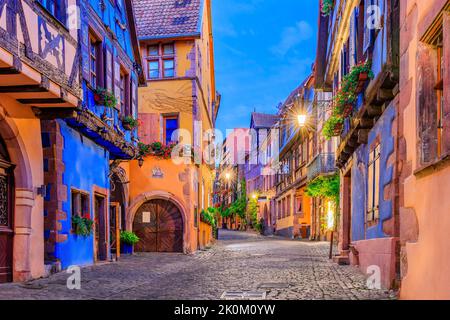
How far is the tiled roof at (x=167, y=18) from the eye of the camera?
19531mm

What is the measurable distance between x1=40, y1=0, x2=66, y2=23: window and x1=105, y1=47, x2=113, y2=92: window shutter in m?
3.54

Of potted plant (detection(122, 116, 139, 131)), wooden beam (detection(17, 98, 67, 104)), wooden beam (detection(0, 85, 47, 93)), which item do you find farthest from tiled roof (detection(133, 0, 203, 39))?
wooden beam (detection(0, 85, 47, 93))

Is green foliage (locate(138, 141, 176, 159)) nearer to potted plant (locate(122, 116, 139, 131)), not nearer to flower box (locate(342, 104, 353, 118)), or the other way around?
potted plant (locate(122, 116, 139, 131))

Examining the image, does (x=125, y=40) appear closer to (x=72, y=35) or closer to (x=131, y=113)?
(x=131, y=113)

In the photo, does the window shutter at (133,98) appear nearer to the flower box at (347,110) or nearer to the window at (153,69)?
the window at (153,69)

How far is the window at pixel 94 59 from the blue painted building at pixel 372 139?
19.0 ft

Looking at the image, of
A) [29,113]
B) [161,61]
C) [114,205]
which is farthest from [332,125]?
[161,61]

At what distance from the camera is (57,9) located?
28.4 feet

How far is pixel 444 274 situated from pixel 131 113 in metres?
11.8

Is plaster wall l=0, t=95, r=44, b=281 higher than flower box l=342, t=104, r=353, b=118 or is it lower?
lower

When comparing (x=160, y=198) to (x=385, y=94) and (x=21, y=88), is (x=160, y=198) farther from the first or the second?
(x=385, y=94)

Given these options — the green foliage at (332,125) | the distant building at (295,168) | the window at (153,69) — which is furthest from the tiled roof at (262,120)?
the green foliage at (332,125)

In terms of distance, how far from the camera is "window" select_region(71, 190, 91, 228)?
1052 centimetres

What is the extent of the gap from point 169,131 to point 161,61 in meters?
2.97
